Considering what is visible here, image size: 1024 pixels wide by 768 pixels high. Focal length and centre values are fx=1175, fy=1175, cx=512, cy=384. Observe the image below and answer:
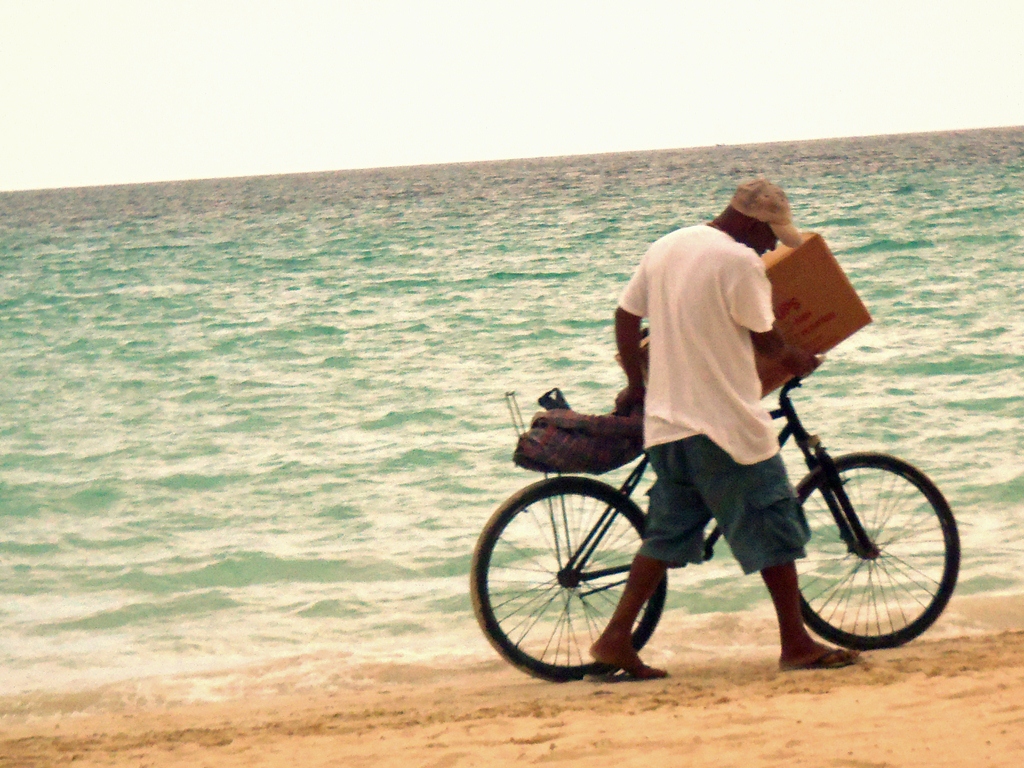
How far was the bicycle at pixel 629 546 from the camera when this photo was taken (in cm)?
417

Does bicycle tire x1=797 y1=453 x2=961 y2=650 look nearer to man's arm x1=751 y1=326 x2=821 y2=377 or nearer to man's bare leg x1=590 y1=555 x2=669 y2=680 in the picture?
man's arm x1=751 y1=326 x2=821 y2=377

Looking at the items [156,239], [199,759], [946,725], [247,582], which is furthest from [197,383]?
[156,239]

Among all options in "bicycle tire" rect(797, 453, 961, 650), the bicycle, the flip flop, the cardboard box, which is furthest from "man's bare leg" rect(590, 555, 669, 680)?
the cardboard box

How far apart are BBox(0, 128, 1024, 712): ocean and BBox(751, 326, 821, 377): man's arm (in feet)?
6.63

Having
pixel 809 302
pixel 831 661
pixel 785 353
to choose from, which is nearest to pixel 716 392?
pixel 785 353

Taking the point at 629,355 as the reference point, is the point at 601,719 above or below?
below

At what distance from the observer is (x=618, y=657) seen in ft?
13.6

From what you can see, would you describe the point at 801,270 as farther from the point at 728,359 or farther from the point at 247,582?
the point at 247,582

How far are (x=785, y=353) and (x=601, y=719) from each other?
1.32m

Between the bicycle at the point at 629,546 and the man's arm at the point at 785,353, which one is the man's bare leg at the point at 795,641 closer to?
the bicycle at the point at 629,546

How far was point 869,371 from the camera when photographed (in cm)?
1132

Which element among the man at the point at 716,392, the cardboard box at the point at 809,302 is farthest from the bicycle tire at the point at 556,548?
the cardboard box at the point at 809,302

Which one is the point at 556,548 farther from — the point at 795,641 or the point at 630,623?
the point at 795,641

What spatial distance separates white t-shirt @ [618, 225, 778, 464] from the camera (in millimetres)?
3689
